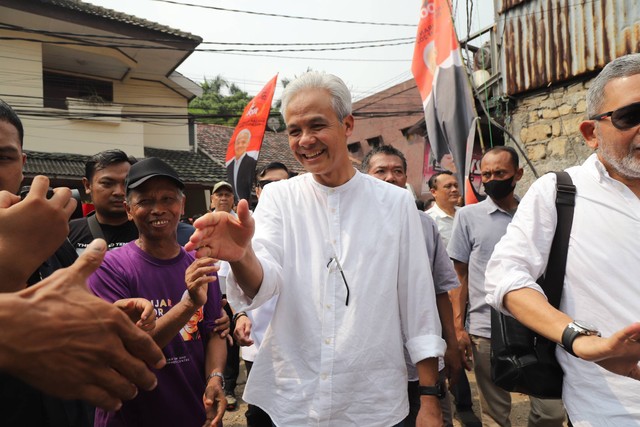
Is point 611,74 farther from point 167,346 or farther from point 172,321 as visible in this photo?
point 167,346

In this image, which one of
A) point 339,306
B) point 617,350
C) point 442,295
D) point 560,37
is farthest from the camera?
point 560,37

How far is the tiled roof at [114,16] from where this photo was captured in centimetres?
1124

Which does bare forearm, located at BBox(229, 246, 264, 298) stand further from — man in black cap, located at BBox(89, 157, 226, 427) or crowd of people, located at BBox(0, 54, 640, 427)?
man in black cap, located at BBox(89, 157, 226, 427)

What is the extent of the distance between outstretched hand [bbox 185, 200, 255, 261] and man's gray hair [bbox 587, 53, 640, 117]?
135 centimetres

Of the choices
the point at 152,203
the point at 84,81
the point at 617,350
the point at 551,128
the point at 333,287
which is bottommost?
the point at 617,350

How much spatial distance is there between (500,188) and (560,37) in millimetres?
4308

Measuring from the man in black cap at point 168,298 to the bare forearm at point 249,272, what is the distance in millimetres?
186

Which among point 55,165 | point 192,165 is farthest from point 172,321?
point 192,165

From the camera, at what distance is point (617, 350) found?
1.26 metres

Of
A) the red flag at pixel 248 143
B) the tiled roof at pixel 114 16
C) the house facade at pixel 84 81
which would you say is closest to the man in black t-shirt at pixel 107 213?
the red flag at pixel 248 143

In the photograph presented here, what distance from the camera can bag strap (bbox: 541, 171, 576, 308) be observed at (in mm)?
1652

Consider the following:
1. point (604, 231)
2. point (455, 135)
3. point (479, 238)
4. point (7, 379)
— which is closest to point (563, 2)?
point (455, 135)

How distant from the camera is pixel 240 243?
5.05 feet

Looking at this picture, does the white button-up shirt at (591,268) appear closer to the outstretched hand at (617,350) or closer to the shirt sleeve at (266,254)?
the outstretched hand at (617,350)
